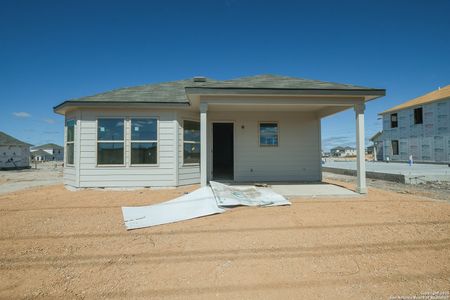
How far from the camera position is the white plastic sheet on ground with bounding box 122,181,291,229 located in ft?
15.3

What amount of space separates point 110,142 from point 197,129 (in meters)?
3.12

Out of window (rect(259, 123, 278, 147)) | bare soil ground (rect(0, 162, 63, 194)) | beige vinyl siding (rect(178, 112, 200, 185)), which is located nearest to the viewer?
beige vinyl siding (rect(178, 112, 200, 185))

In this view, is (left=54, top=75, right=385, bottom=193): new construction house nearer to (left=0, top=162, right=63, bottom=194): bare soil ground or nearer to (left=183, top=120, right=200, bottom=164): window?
(left=183, top=120, right=200, bottom=164): window

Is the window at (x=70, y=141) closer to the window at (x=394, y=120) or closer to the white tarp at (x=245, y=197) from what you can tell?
the white tarp at (x=245, y=197)

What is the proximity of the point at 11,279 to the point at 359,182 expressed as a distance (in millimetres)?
7678

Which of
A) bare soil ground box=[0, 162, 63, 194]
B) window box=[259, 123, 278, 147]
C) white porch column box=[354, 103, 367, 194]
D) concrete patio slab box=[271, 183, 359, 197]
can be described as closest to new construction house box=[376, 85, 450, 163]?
white porch column box=[354, 103, 367, 194]

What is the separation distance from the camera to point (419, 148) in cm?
1995

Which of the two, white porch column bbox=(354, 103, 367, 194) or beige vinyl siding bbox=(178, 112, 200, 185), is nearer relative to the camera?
white porch column bbox=(354, 103, 367, 194)

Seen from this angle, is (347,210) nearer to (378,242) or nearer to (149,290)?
(378,242)

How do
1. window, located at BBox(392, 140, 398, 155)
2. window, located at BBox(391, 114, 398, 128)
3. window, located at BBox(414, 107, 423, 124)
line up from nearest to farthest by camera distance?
window, located at BBox(414, 107, 423, 124), window, located at BBox(391, 114, 398, 128), window, located at BBox(392, 140, 398, 155)

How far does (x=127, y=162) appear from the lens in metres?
8.31

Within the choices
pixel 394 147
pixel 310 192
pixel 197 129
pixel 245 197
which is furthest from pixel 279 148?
pixel 394 147

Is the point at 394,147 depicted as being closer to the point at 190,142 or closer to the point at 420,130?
the point at 420,130

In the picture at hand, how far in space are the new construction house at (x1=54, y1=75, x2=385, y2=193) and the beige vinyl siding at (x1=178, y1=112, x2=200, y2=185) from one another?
0.12ft
